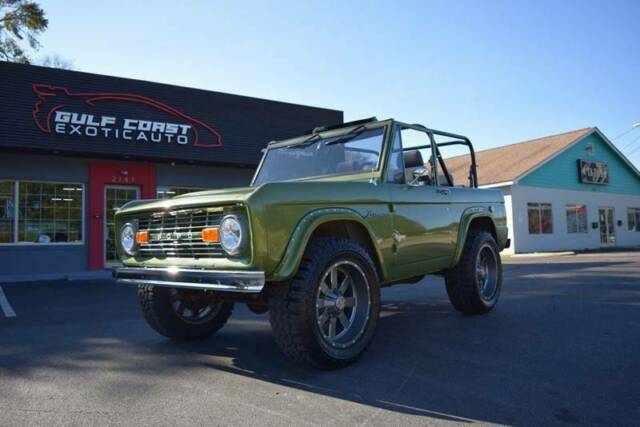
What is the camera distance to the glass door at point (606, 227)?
2642cm


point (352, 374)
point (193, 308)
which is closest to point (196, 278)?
point (352, 374)

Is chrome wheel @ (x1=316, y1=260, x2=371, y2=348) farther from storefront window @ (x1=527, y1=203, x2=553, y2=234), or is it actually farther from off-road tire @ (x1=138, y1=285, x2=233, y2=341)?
storefront window @ (x1=527, y1=203, x2=553, y2=234)

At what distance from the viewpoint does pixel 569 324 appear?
5.14 m

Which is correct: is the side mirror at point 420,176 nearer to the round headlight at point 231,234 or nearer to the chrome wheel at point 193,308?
the round headlight at point 231,234

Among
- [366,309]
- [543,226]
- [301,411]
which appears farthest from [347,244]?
[543,226]

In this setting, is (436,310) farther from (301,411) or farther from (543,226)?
(543,226)

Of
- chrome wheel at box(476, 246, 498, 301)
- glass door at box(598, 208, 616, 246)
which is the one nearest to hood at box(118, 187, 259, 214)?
chrome wheel at box(476, 246, 498, 301)

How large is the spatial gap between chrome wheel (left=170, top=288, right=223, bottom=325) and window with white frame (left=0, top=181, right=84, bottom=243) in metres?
9.49

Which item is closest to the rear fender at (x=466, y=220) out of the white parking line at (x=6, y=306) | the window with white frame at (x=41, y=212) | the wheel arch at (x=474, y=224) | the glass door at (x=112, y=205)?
the wheel arch at (x=474, y=224)

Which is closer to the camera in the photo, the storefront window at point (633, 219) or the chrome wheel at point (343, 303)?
the chrome wheel at point (343, 303)

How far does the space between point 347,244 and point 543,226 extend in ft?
71.8

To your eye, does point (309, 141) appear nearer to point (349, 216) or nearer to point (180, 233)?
point (349, 216)

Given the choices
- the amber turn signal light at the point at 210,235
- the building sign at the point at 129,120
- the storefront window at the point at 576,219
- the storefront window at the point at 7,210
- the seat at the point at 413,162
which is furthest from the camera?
the storefront window at the point at 576,219

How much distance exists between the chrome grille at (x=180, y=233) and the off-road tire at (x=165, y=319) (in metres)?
0.42
